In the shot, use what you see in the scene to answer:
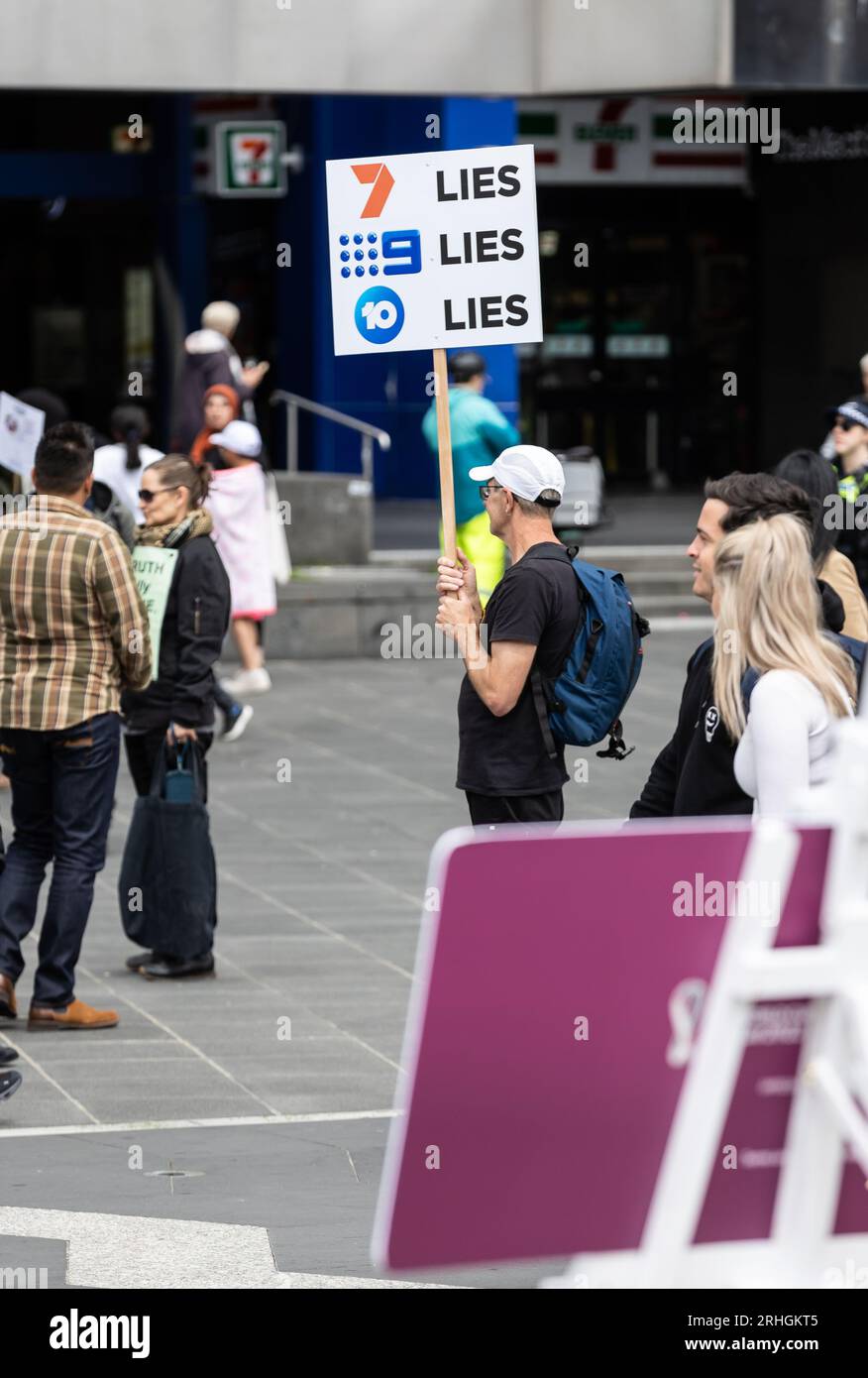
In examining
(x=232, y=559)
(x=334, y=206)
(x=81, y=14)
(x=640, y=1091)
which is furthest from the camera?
(x=81, y=14)

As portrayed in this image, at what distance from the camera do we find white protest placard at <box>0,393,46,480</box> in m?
11.9

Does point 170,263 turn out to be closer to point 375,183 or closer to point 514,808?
point 375,183

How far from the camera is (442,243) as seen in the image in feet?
21.6

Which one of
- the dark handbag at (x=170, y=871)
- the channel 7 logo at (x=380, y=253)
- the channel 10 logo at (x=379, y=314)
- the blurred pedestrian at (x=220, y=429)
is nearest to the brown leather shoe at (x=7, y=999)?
the dark handbag at (x=170, y=871)

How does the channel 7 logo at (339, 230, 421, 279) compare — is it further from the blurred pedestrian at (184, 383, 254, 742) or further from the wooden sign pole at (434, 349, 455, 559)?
the blurred pedestrian at (184, 383, 254, 742)

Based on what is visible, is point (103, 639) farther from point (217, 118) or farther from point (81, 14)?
point (217, 118)

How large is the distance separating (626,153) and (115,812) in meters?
14.7

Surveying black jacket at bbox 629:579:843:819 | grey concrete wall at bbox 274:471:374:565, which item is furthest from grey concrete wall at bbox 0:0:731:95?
black jacket at bbox 629:579:843:819

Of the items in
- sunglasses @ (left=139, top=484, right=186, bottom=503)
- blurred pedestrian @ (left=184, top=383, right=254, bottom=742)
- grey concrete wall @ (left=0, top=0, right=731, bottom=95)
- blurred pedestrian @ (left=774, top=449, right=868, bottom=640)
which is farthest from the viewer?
grey concrete wall @ (left=0, top=0, right=731, bottom=95)

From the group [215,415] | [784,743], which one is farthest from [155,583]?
[215,415]

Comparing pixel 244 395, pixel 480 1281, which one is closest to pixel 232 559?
pixel 244 395

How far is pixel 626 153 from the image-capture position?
2448cm

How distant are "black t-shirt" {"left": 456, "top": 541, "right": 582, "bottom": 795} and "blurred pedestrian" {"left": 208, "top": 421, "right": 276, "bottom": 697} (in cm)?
745

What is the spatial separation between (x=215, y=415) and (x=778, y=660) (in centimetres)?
908
